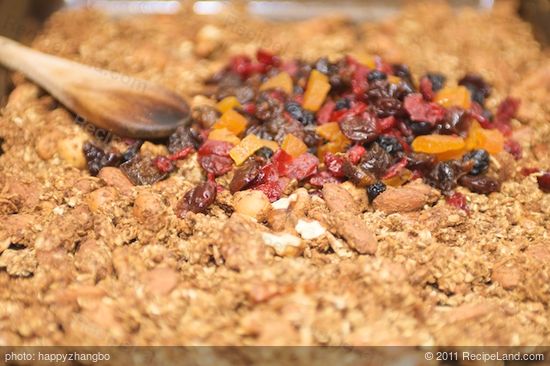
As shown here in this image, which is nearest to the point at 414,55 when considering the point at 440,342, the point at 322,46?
the point at 322,46

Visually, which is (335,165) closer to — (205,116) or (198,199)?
(198,199)

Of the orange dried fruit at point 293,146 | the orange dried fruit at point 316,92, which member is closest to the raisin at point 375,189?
the orange dried fruit at point 293,146

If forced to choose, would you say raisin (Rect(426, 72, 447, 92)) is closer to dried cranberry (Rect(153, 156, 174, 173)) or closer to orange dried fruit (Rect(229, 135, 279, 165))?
orange dried fruit (Rect(229, 135, 279, 165))

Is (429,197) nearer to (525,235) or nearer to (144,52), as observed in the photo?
(525,235)

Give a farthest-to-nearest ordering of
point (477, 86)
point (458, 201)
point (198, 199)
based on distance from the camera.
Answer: point (477, 86) → point (458, 201) → point (198, 199)

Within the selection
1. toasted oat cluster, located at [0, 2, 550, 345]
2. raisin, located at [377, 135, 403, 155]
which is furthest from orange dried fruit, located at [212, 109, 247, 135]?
raisin, located at [377, 135, 403, 155]

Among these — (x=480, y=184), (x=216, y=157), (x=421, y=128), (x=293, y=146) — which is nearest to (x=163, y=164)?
(x=216, y=157)
